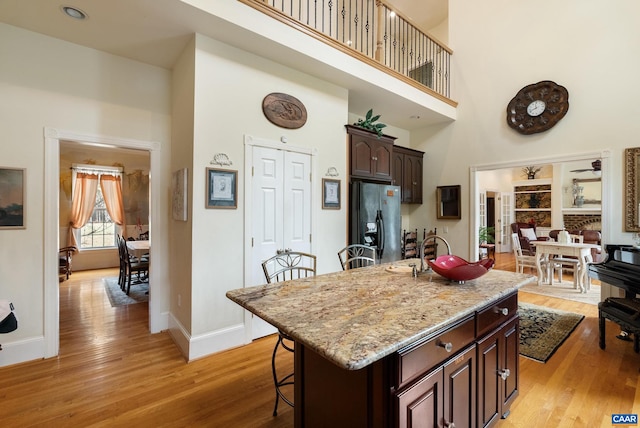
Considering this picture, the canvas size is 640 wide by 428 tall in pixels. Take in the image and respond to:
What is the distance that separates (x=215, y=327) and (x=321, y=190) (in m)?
1.91

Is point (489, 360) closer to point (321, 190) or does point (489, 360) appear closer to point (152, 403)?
point (152, 403)

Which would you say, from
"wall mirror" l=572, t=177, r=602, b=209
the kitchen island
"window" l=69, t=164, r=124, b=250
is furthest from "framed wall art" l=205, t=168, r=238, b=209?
"wall mirror" l=572, t=177, r=602, b=209

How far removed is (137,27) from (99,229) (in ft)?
A: 20.2

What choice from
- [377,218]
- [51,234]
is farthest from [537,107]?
[51,234]

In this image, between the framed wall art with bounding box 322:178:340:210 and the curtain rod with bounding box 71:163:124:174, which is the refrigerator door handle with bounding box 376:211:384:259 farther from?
the curtain rod with bounding box 71:163:124:174

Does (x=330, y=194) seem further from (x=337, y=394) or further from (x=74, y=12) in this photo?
(x=74, y=12)

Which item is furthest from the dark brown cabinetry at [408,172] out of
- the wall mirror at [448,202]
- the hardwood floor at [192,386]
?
the hardwood floor at [192,386]

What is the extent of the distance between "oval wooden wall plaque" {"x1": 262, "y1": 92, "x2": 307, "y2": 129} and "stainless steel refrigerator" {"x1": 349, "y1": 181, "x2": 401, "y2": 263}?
1144 mm

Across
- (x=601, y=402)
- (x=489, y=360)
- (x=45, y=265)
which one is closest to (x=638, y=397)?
(x=601, y=402)

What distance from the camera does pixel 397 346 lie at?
3.11 feet

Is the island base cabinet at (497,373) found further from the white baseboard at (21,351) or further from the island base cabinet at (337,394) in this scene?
the white baseboard at (21,351)

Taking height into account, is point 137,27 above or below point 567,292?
above

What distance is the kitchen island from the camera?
1046mm

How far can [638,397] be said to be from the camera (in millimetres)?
2098
